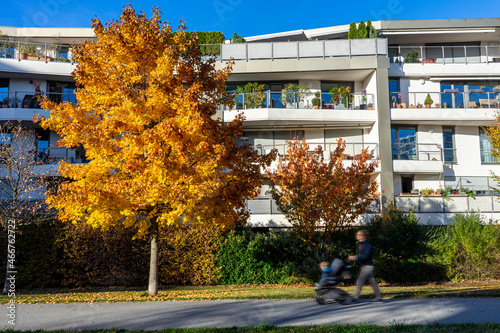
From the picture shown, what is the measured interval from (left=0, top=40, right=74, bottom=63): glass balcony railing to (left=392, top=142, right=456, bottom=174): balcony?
61.6ft

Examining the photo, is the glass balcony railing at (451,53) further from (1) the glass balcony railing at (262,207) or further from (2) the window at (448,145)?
(1) the glass balcony railing at (262,207)

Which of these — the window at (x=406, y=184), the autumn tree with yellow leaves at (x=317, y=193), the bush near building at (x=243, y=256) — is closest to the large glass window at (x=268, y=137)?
the window at (x=406, y=184)

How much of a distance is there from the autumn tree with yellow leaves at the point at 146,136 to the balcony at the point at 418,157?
1241 centimetres

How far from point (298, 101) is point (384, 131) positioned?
193 inches

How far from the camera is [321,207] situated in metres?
16.9

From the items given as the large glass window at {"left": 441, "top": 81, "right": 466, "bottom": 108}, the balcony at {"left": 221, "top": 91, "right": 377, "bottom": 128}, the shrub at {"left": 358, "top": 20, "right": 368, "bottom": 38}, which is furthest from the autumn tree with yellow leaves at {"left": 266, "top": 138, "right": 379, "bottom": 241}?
the shrub at {"left": 358, "top": 20, "right": 368, "bottom": 38}

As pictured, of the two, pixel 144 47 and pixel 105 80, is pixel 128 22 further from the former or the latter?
pixel 105 80

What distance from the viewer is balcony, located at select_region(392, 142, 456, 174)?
2298 centimetres

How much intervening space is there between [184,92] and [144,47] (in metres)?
1.87

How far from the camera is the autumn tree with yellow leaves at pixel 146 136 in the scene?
1194 centimetres

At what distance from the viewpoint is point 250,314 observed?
28.8 feet

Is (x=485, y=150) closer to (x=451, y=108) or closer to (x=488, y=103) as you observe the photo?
(x=488, y=103)

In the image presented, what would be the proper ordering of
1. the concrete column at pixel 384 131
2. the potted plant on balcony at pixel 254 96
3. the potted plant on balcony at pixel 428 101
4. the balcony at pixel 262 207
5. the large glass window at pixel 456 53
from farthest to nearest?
the large glass window at pixel 456 53
the potted plant on balcony at pixel 428 101
the potted plant on balcony at pixel 254 96
the concrete column at pixel 384 131
the balcony at pixel 262 207

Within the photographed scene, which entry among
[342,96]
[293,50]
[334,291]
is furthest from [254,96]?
[334,291]
